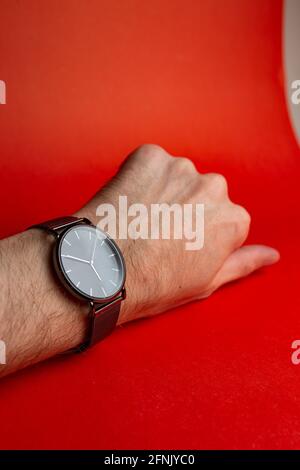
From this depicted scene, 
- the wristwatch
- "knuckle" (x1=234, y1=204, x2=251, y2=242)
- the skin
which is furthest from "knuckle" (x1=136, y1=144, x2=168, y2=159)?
the wristwatch

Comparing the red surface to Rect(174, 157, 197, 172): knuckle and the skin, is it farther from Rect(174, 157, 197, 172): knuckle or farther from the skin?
Rect(174, 157, 197, 172): knuckle

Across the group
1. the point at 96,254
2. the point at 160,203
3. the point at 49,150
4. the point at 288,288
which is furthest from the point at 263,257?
the point at 49,150

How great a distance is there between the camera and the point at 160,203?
Answer: 1.35m

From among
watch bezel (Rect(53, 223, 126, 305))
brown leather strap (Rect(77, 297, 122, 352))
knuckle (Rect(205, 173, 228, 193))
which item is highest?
knuckle (Rect(205, 173, 228, 193))

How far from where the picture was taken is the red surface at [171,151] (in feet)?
3.08

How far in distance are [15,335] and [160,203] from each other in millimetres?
536

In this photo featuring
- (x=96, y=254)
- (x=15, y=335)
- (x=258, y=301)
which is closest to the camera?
(x=15, y=335)

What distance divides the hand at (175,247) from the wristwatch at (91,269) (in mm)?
82

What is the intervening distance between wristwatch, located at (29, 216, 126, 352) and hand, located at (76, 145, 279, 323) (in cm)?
8

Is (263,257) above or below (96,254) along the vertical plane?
below

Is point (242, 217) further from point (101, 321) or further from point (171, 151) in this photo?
point (171, 151)

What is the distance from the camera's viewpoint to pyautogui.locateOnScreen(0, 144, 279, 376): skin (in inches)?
38.1

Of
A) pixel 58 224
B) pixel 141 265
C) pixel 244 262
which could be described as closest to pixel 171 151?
pixel 244 262

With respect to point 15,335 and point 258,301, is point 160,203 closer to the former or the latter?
point 258,301
